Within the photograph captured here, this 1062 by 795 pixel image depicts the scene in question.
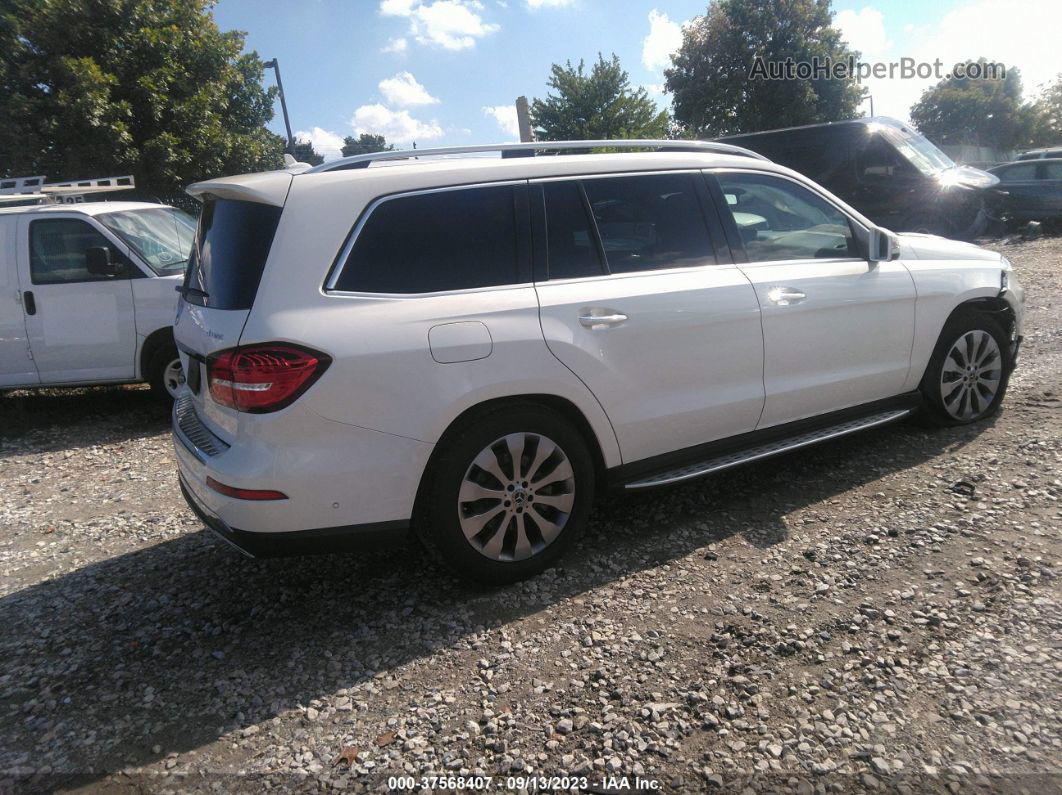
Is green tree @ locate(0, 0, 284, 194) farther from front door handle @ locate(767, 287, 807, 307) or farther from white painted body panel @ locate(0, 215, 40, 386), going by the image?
front door handle @ locate(767, 287, 807, 307)

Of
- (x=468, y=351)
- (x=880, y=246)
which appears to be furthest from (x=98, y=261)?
(x=880, y=246)

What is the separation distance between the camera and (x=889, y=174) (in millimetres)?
11250

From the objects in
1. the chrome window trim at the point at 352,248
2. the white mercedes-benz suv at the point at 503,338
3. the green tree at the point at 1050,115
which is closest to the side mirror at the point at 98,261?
the white mercedes-benz suv at the point at 503,338

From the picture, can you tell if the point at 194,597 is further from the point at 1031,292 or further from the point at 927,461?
the point at 1031,292

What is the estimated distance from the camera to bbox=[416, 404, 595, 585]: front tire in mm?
3258

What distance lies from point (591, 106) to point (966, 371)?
27.4 meters

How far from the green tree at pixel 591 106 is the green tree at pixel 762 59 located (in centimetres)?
820

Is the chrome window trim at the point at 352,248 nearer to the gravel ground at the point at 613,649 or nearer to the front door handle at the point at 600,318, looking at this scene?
the front door handle at the point at 600,318

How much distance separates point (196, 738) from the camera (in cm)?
269

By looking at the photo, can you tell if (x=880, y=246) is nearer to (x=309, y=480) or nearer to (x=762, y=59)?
(x=309, y=480)

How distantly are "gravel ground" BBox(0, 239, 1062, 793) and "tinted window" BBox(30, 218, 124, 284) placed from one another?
9.16 feet

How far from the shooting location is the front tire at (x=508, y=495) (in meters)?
3.26

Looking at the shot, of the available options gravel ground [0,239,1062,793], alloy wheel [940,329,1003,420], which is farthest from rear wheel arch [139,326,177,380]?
alloy wheel [940,329,1003,420]

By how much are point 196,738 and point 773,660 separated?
205cm
